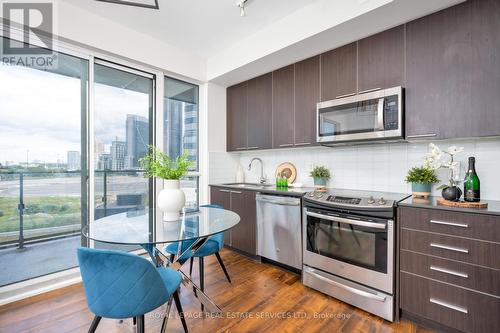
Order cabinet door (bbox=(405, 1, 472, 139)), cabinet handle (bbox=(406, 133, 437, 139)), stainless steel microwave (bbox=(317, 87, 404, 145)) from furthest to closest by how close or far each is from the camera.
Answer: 1. stainless steel microwave (bbox=(317, 87, 404, 145))
2. cabinet handle (bbox=(406, 133, 437, 139))
3. cabinet door (bbox=(405, 1, 472, 139))

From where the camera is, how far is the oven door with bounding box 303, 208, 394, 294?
1895 millimetres

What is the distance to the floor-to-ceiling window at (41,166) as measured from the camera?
2.21 meters

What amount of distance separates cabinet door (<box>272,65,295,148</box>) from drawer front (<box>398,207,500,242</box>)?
1.54 meters

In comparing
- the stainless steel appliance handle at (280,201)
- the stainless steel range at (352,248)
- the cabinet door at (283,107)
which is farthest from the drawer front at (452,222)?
the cabinet door at (283,107)

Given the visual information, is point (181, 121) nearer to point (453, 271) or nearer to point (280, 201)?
point (280, 201)

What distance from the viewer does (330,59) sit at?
2.62 metres

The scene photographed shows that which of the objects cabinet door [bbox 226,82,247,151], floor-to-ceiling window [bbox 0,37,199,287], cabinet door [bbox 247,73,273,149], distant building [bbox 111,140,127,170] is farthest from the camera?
cabinet door [bbox 226,82,247,151]

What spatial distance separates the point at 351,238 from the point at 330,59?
1887 mm

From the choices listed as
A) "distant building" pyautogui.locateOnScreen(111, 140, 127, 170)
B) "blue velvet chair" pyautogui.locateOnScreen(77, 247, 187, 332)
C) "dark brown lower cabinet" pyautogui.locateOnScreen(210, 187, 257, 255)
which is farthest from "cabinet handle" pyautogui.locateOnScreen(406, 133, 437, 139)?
"distant building" pyautogui.locateOnScreen(111, 140, 127, 170)

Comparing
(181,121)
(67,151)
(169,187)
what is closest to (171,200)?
(169,187)

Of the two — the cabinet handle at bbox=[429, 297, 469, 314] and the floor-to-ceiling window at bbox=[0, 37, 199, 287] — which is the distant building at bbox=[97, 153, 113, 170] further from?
the cabinet handle at bbox=[429, 297, 469, 314]

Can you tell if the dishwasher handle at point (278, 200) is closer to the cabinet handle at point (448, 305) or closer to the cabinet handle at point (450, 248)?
the cabinet handle at point (450, 248)

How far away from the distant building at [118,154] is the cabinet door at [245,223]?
4.71ft

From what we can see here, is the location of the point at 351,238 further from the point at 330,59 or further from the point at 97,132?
the point at 97,132
